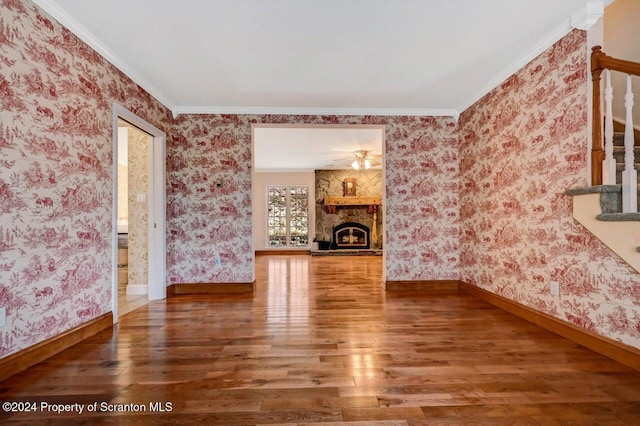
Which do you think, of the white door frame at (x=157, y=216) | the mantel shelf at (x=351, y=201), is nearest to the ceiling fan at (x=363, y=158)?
the mantel shelf at (x=351, y=201)

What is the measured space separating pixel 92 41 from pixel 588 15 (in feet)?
12.3

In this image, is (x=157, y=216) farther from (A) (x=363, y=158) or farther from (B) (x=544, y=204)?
(A) (x=363, y=158)

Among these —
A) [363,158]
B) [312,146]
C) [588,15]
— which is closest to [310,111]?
[312,146]

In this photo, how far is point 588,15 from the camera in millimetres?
2111

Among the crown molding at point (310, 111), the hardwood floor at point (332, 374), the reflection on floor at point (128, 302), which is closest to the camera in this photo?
the hardwood floor at point (332, 374)

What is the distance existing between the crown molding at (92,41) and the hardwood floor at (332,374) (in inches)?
93.6

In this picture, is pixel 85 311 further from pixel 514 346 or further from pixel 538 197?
pixel 538 197

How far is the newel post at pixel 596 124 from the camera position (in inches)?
82.6

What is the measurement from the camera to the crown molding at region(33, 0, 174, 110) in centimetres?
207

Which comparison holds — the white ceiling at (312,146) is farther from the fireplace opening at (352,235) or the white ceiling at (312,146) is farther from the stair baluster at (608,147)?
the stair baluster at (608,147)

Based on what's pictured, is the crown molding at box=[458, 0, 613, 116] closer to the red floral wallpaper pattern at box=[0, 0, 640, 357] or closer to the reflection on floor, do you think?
the red floral wallpaper pattern at box=[0, 0, 640, 357]

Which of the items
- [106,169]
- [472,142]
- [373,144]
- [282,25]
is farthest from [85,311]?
[373,144]

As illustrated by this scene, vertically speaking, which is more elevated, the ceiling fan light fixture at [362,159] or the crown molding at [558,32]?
the crown molding at [558,32]

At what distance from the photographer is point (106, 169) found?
2.68m
